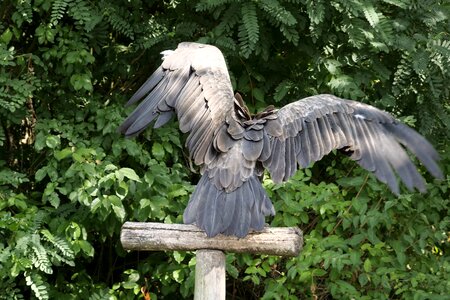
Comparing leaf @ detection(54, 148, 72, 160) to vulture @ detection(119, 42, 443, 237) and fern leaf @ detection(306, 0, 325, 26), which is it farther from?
fern leaf @ detection(306, 0, 325, 26)

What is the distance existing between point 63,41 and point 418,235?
250 cm

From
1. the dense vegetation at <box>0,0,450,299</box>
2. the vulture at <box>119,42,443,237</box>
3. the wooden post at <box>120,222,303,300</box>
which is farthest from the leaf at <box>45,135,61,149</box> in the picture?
the wooden post at <box>120,222,303,300</box>

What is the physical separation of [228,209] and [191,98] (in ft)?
2.36

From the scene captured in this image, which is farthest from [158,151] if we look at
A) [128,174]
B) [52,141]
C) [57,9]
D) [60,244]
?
[57,9]

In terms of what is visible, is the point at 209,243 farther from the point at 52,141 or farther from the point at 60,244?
the point at 52,141

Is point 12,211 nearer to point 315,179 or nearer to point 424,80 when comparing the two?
point 315,179

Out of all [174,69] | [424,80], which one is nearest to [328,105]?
[174,69]

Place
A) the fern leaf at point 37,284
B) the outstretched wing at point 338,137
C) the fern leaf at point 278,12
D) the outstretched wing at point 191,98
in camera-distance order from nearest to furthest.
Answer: the outstretched wing at point 338,137 < the outstretched wing at point 191,98 < the fern leaf at point 37,284 < the fern leaf at point 278,12

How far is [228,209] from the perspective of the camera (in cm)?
380

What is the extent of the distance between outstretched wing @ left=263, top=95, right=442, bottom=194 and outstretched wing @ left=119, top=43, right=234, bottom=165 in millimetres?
274

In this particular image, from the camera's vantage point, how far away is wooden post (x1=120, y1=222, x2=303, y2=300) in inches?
145

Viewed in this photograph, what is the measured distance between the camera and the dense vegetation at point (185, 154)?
5301mm

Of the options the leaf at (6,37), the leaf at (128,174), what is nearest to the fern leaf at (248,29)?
the leaf at (128,174)

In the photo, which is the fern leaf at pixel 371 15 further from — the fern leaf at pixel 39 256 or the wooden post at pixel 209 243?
the fern leaf at pixel 39 256
